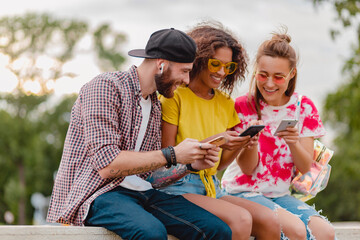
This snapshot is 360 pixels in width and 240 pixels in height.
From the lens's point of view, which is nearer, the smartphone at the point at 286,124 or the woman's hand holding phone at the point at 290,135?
the smartphone at the point at 286,124

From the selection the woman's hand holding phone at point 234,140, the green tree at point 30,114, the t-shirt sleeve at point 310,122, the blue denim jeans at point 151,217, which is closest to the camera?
the blue denim jeans at point 151,217

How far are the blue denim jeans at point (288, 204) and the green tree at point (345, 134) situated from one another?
796 centimetres

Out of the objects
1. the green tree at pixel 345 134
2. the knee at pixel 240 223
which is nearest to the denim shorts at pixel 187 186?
the knee at pixel 240 223

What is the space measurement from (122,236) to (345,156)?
2543 centimetres

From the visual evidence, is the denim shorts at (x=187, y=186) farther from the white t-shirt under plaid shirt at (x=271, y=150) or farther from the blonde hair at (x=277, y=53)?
the blonde hair at (x=277, y=53)

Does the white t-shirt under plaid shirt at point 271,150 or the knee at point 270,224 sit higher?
the white t-shirt under plaid shirt at point 271,150

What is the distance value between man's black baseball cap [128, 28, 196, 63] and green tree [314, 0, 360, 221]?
28.0ft

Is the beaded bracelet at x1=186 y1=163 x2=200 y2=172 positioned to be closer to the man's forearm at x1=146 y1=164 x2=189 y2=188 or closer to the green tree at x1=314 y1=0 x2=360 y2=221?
the man's forearm at x1=146 y1=164 x2=189 y2=188

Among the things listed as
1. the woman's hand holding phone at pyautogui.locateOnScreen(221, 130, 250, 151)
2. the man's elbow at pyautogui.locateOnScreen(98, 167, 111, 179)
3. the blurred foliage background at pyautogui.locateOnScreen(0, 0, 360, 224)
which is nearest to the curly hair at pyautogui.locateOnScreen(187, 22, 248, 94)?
the woman's hand holding phone at pyautogui.locateOnScreen(221, 130, 250, 151)

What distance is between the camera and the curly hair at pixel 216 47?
3779 millimetres

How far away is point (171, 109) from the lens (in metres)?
3.70

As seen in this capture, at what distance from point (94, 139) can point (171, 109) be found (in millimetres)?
815

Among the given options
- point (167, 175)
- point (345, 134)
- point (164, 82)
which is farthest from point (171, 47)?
point (345, 134)

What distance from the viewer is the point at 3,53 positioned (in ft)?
85.3
